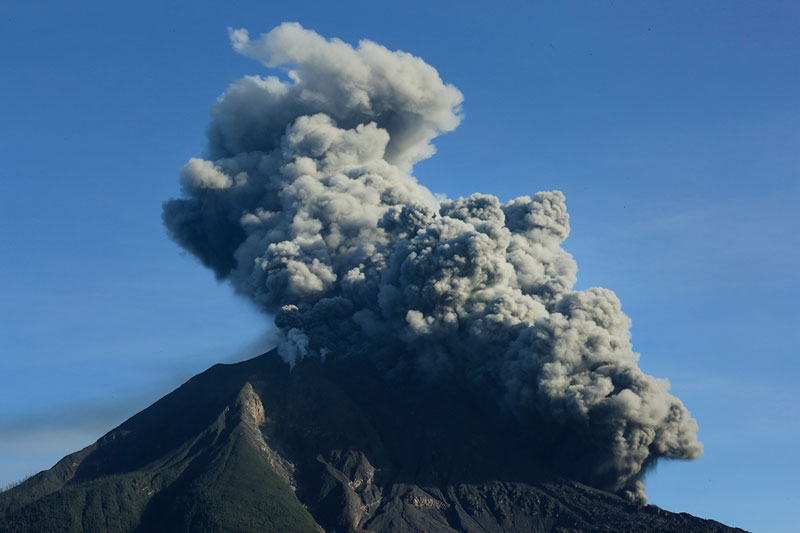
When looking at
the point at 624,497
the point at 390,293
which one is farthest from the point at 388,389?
the point at 624,497

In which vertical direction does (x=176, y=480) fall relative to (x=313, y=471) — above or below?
above

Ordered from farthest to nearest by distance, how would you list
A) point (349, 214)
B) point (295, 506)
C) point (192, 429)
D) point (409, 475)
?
point (349, 214) → point (192, 429) → point (409, 475) → point (295, 506)

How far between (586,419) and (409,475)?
16.0 metres

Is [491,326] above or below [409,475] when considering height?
above

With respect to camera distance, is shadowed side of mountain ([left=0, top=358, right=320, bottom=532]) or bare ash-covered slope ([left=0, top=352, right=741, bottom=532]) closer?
shadowed side of mountain ([left=0, top=358, right=320, bottom=532])

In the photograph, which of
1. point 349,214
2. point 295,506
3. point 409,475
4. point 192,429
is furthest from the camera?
point 349,214

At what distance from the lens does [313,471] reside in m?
91.3

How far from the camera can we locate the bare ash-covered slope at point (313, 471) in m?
84.3

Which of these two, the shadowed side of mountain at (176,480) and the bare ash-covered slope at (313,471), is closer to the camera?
the shadowed side of mountain at (176,480)

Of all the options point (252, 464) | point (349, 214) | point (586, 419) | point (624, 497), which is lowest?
point (624, 497)

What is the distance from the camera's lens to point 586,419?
86.9m

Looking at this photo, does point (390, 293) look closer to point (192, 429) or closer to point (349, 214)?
point (349, 214)

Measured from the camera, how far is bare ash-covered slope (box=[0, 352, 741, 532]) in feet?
277

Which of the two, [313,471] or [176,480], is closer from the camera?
[176,480]
